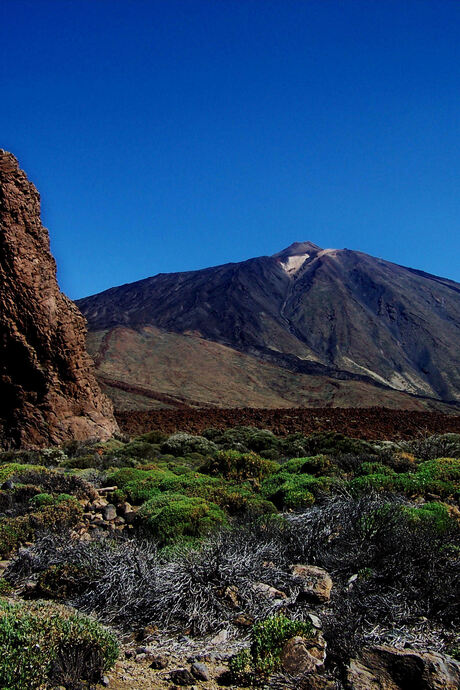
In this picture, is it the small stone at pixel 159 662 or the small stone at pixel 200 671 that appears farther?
the small stone at pixel 159 662

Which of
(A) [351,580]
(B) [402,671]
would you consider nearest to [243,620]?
(A) [351,580]

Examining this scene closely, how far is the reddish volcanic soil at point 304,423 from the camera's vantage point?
20.4m

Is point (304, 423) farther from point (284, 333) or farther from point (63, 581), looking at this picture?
point (284, 333)

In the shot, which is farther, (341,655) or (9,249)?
(9,249)

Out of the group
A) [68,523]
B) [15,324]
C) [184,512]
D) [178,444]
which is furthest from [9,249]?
[184,512]

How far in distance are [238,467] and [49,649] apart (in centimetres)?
777

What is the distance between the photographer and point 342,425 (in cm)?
2225

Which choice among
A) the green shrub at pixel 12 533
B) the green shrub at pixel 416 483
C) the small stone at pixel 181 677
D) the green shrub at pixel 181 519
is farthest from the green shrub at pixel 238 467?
the small stone at pixel 181 677

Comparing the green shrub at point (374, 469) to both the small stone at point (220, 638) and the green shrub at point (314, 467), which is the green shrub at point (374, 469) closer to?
the green shrub at point (314, 467)

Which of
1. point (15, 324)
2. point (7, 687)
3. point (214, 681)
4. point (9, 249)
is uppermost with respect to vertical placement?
point (9, 249)

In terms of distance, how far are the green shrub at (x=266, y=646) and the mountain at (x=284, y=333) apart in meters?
35.0

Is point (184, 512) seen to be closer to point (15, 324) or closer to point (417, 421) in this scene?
point (15, 324)

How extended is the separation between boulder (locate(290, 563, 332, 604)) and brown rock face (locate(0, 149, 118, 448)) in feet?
34.9

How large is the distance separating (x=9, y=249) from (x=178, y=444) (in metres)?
7.50
